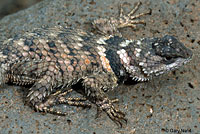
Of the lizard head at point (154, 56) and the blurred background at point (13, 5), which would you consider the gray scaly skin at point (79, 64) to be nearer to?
the lizard head at point (154, 56)

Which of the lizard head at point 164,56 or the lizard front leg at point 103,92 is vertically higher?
the lizard head at point 164,56

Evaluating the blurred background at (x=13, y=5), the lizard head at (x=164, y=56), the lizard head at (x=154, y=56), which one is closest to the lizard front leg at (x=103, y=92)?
the lizard head at (x=154, y=56)

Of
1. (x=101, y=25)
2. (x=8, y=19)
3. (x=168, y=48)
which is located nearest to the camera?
(x=168, y=48)

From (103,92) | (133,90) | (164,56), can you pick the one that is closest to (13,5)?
(103,92)

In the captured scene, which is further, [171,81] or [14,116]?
[171,81]

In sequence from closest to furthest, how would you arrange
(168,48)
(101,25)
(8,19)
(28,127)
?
(28,127), (168,48), (101,25), (8,19)

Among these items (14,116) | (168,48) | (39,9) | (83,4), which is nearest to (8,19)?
(39,9)

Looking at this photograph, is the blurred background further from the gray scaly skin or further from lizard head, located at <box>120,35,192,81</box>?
lizard head, located at <box>120,35,192,81</box>

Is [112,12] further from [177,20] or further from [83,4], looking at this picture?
[177,20]

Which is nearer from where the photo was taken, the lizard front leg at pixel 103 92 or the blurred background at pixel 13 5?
the lizard front leg at pixel 103 92
